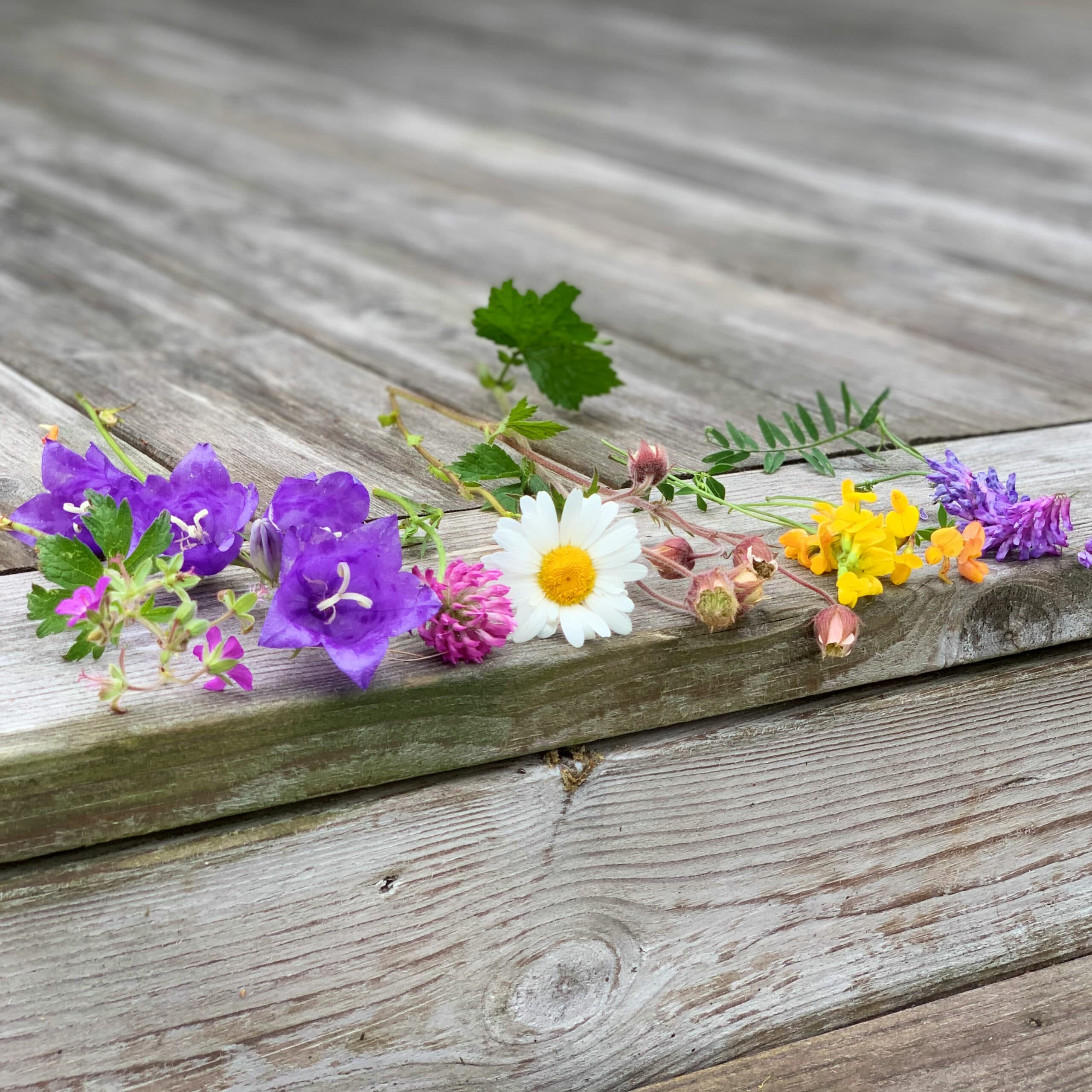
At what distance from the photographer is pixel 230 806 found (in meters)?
0.74

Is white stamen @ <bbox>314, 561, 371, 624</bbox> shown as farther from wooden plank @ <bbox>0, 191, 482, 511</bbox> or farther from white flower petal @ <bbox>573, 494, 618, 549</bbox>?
wooden plank @ <bbox>0, 191, 482, 511</bbox>

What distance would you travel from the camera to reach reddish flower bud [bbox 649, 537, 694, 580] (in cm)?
80

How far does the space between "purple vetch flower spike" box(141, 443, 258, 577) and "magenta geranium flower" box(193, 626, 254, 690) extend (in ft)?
0.19

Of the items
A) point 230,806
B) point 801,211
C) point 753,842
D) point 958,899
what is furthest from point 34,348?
point 801,211

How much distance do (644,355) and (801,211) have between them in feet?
3.15

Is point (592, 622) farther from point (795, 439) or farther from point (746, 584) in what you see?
point (795, 439)

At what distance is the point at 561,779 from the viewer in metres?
0.83

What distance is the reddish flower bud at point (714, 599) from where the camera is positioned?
0.74 meters

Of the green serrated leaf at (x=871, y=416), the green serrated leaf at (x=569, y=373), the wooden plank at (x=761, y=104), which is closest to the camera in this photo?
the green serrated leaf at (x=871, y=416)

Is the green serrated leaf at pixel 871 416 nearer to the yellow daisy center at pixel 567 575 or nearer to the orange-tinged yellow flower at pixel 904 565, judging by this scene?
the orange-tinged yellow flower at pixel 904 565

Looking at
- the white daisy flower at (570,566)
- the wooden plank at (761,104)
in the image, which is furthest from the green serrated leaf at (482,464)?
the wooden plank at (761,104)

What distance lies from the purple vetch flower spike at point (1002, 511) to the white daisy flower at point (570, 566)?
0.97 ft

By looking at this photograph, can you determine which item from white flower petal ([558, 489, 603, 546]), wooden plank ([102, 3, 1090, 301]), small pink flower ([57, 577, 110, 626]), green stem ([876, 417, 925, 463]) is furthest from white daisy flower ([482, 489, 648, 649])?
wooden plank ([102, 3, 1090, 301])

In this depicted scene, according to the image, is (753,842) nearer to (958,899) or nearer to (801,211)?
(958,899)
